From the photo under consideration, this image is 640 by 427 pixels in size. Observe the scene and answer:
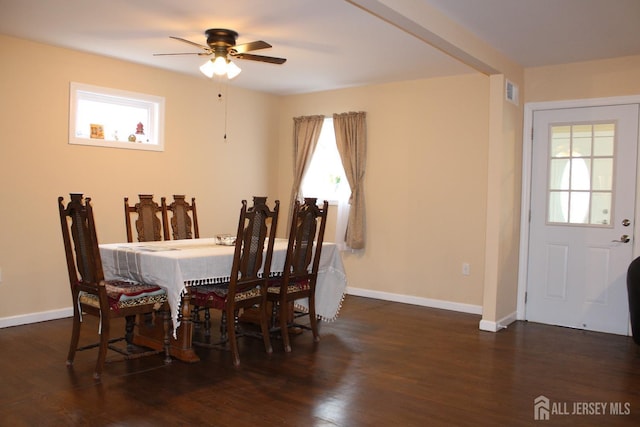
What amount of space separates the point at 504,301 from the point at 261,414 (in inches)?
115

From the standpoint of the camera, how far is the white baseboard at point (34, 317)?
4450 millimetres

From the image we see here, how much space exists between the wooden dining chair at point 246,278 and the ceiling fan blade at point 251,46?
1.11 metres

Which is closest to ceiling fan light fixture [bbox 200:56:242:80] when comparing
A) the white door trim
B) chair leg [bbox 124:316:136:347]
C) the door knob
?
chair leg [bbox 124:316:136:347]

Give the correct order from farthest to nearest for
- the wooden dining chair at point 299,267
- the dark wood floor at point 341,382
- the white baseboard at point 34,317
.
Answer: the white baseboard at point 34,317
the wooden dining chair at point 299,267
the dark wood floor at point 341,382

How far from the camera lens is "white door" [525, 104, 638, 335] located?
183 inches

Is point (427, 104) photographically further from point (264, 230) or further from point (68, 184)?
point (68, 184)

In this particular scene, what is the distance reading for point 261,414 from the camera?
2.78 meters

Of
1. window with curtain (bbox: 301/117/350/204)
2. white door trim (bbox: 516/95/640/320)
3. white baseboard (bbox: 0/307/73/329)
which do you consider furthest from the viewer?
window with curtain (bbox: 301/117/350/204)

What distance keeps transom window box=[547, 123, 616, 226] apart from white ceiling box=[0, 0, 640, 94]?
67 centimetres

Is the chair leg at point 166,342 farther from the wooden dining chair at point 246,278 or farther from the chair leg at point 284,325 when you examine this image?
the chair leg at point 284,325

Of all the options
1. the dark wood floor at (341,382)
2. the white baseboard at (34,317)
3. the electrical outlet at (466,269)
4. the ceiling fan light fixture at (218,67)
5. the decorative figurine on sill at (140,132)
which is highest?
the ceiling fan light fixture at (218,67)

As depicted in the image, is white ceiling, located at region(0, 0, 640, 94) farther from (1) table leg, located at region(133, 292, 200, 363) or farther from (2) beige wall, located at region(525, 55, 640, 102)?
(1) table leg, located at region(133, 292, 200, 363)

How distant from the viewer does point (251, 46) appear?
3.87m

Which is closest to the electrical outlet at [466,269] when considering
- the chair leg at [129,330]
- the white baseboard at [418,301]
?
the white baseboard at [418,301]
